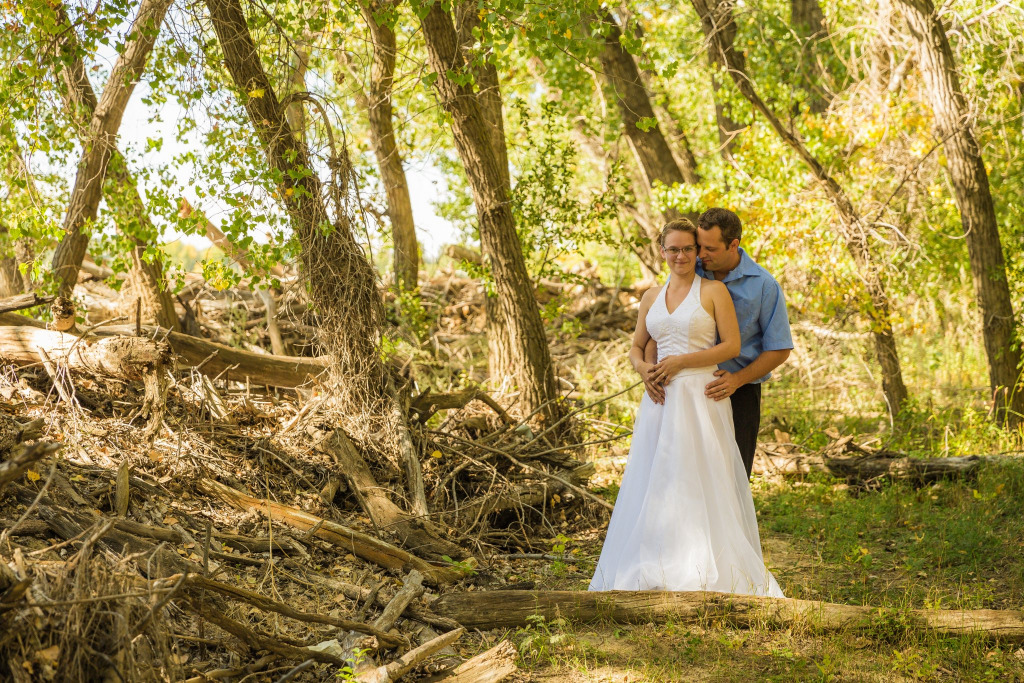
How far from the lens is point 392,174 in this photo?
11.9 metres

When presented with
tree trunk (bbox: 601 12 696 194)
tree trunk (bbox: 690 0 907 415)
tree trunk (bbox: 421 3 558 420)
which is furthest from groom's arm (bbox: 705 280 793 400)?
tree trunk (bbox: 601 12 696 194)

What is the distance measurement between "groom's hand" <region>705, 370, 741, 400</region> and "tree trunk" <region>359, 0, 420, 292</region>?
18.4 ft

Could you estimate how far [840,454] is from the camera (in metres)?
8.60

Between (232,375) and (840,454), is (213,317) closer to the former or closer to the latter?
(232,375)

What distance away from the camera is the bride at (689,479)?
16.5ft

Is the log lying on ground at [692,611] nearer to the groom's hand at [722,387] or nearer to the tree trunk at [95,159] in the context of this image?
the groom's hand at [722,387]

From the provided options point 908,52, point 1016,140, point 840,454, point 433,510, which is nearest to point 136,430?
point 433,510

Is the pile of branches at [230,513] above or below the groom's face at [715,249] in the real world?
below

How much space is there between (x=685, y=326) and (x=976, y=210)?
5645 mm

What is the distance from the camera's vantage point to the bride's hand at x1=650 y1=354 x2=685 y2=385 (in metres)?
5.23

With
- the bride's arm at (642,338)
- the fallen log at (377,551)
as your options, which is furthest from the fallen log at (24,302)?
the bride's arm at (642,338)

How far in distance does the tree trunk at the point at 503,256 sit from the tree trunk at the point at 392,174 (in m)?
2.37

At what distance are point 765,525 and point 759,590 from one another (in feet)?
7.62

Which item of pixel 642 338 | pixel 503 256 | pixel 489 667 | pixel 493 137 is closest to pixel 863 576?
Result: pixel 642 338
